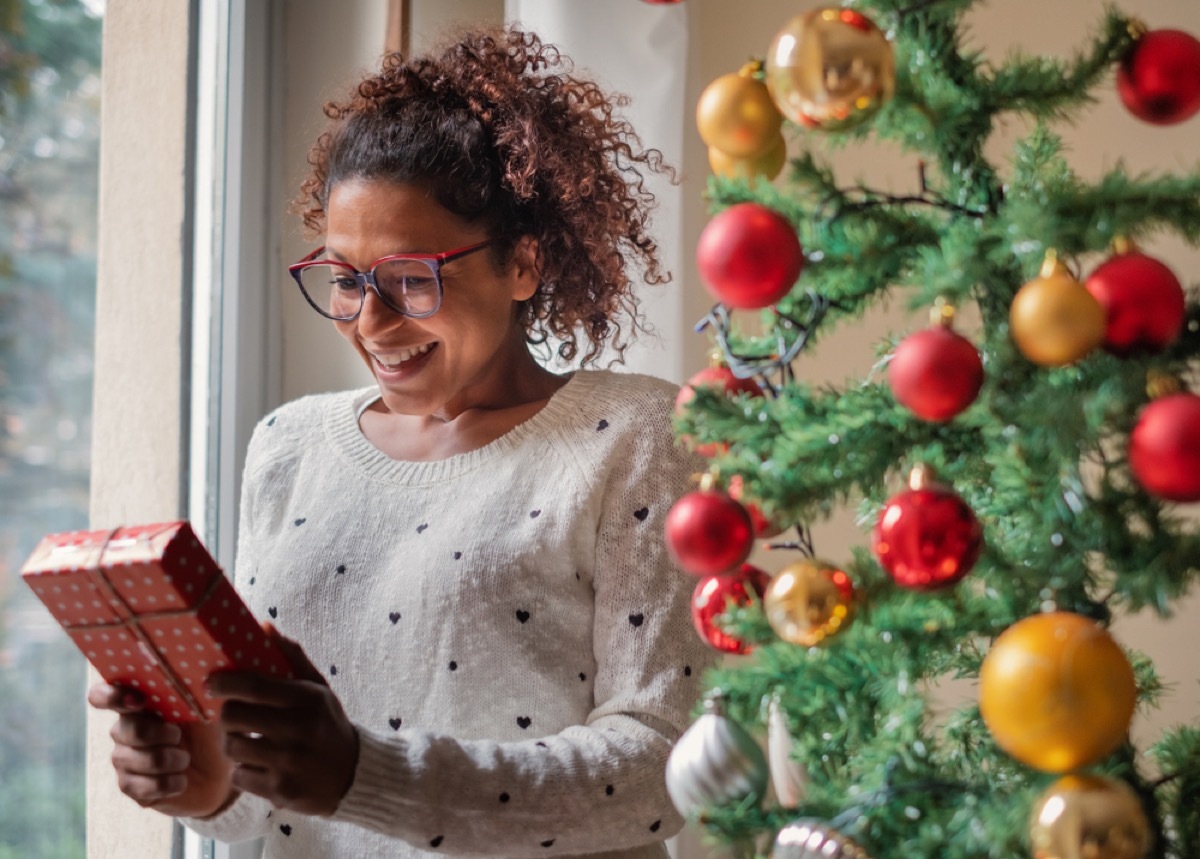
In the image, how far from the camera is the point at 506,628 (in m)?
1.13

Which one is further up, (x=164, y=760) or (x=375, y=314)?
(x=375, y=314)

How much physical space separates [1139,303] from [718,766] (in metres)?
0.35

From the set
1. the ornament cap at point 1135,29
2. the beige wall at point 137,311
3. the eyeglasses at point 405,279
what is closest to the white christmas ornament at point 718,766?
the ornament cap at point 1135,29

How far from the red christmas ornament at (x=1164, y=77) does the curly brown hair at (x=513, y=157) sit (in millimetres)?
637

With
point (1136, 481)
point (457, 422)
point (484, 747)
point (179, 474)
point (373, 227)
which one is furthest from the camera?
point (179, 474)

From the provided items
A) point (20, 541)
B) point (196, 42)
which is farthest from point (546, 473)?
point (196, 42)

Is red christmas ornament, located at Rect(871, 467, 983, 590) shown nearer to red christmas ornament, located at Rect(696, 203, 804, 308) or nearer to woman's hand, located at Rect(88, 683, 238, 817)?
A: red christmas ornament, located at Rect(696, 203, 804, 308)

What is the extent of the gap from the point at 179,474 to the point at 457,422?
1.91 ft

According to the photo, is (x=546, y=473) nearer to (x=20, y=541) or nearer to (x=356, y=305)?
(x=356, y=305)

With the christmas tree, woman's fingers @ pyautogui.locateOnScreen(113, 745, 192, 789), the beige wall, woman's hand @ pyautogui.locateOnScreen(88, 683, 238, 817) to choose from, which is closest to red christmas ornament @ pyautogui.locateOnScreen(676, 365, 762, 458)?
the christmas tree

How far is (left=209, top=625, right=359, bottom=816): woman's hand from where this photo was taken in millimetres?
879

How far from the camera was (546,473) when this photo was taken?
3.85 feet

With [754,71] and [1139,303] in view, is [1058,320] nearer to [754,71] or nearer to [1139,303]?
[1139,303]

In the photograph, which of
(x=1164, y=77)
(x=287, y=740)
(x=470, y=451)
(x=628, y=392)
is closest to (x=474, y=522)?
(x=470, y=451)
